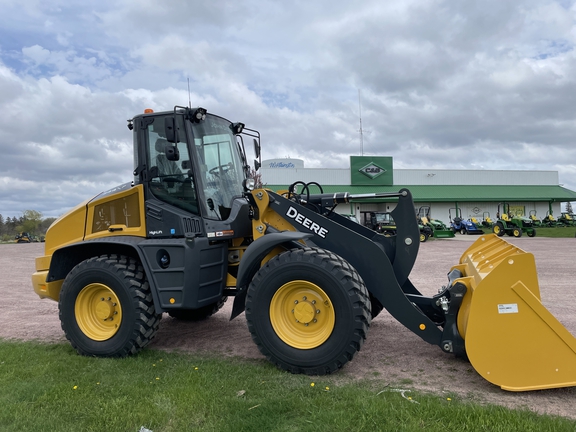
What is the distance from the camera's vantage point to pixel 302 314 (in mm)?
4547

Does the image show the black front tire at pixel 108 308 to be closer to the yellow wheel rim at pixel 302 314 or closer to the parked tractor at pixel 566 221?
the yellow wheel rim at pixel 302 314

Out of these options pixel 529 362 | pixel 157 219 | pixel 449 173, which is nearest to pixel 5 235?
pixel 449 173

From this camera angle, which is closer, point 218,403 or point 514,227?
point 218,403

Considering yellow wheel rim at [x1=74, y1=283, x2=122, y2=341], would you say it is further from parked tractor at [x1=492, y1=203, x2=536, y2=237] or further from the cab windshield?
parked tractor at [x1=492, y1=203, x2=536, y2=237]

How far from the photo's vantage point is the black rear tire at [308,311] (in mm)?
4266

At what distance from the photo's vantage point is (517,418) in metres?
3.32

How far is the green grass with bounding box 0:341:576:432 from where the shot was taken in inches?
133

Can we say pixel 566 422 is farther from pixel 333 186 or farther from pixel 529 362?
pixel 333 186

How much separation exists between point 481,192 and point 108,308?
152ft

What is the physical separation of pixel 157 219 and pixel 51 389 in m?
2.03

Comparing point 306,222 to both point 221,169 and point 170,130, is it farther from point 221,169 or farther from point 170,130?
point 170,130

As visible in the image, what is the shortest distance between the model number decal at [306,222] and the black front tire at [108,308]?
72.2 inches

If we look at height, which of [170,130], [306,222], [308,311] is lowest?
[308,311]

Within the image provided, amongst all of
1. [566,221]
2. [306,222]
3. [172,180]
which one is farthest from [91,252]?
[566,221]
